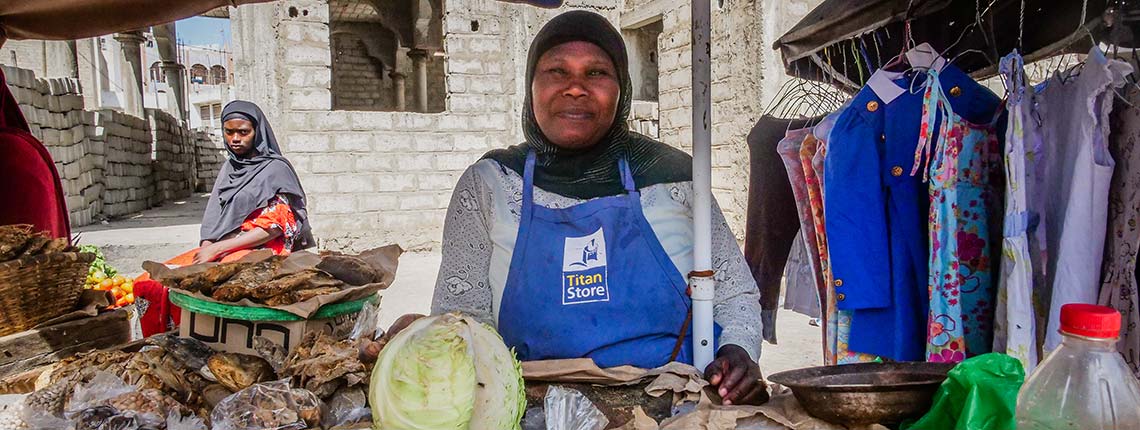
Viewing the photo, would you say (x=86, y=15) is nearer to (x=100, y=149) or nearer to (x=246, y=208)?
(x=246, y=208)

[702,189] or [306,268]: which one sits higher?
[702,189]

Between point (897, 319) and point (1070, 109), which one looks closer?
point (1070, 109)

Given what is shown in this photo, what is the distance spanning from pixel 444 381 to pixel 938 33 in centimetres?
266

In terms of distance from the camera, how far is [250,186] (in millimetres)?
4066

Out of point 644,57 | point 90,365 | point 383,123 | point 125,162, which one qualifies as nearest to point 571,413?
point 90,365

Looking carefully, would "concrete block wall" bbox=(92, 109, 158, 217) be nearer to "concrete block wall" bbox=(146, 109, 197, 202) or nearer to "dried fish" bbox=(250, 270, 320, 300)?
"concrete block wall" bbox=(146, 109, 197, 202)

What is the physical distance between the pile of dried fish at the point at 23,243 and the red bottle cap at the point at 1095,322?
2.82 meters

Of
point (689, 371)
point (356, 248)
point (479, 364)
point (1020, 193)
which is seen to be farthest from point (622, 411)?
point (356, 248)

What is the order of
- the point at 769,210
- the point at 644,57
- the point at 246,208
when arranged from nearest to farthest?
the point at 769,210 → the point at 246,208 → the point at 644,57

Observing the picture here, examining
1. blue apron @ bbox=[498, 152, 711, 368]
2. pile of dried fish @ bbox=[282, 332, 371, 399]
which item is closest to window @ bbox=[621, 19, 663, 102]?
blue apron @ bbox=[498, 152, 711, 368]

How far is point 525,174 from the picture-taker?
1.99 metres

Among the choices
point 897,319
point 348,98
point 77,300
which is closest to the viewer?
point 897,319

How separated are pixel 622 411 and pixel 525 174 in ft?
2.48

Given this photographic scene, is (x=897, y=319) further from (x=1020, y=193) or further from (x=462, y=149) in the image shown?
(x=462, y=149)
